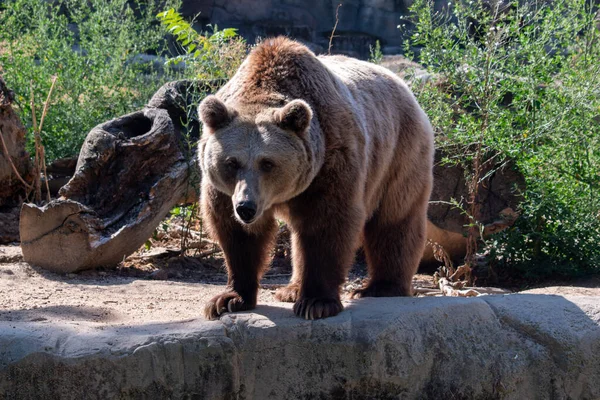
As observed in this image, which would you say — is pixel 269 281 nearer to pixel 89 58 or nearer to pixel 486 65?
pixel 486 65

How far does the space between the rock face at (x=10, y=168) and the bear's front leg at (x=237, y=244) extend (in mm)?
3413

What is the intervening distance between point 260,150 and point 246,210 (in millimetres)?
380

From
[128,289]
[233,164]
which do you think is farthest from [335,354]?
[128,289]

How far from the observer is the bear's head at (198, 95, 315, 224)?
13.0 feet

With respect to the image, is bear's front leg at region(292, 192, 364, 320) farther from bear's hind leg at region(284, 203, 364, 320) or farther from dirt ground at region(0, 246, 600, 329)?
dirt ground at region(0, 246, 600, 329)

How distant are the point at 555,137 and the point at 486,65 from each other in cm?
97

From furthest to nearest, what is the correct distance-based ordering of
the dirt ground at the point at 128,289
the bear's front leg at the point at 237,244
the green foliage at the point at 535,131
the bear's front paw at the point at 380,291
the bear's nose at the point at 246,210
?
the green foliage at the point at 535,131
the bear's front paw at the point at 380,291
the dirt ground at the point at 128,289
the bear's front leg at the point at 237,244
the bear's nose at the point at 246,210

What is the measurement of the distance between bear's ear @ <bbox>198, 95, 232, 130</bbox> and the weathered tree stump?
7.35 ft

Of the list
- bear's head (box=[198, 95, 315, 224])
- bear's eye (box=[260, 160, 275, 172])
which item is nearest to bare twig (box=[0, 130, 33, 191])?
bear's head (box=[198, 95, 315, 224])

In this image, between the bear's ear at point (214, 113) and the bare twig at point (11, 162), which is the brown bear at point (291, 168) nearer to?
the bear's ear at point (214, 113)

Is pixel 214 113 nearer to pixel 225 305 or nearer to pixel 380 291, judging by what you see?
pixel 225 305

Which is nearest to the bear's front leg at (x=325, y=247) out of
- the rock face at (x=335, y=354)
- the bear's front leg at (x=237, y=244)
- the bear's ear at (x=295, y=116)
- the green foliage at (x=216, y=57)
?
the rock face at (x=335, y=354)

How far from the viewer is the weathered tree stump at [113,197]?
19.2 feet

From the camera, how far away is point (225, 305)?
13.9 ft
